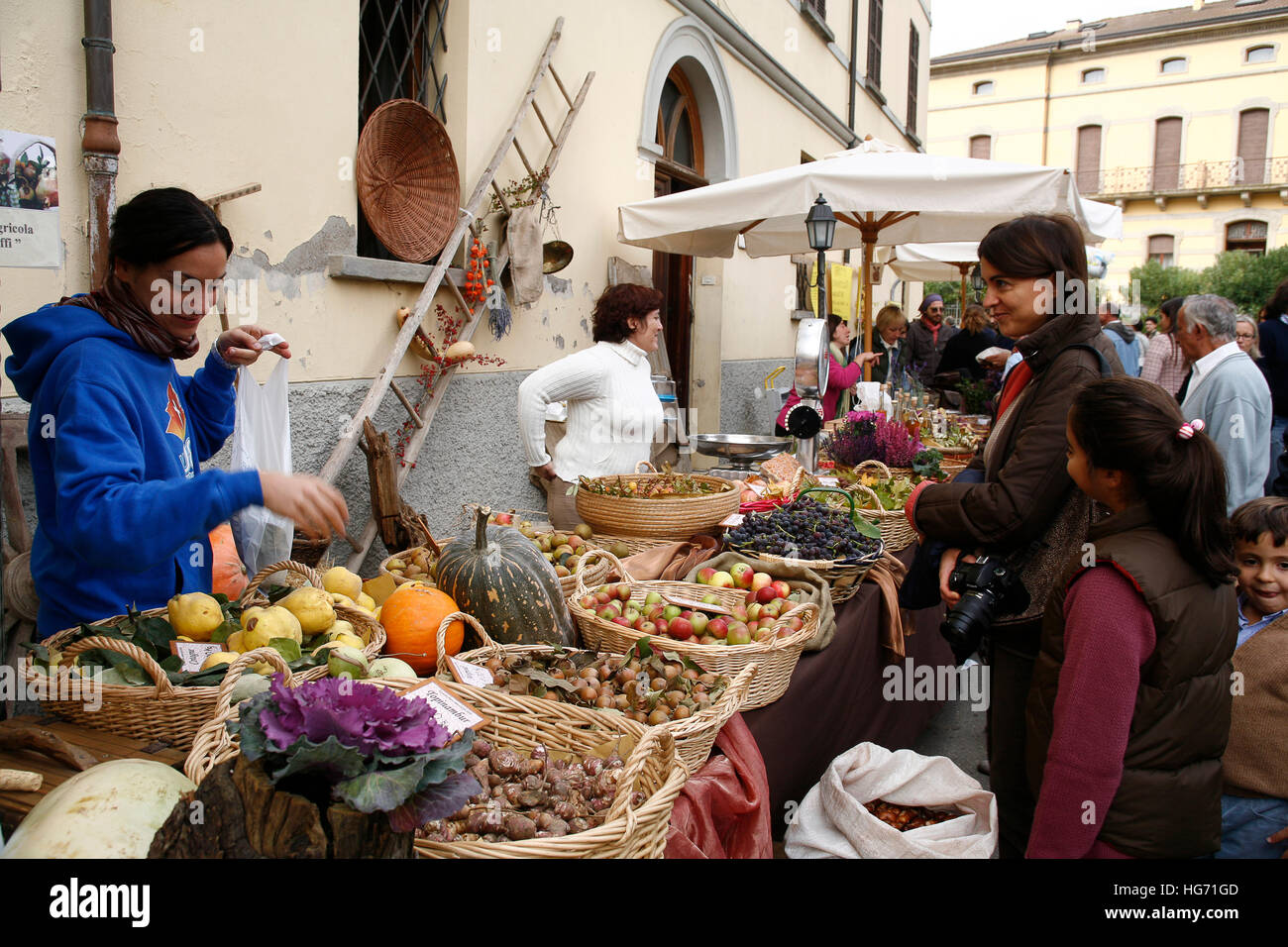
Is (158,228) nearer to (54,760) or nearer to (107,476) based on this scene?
(107,476)

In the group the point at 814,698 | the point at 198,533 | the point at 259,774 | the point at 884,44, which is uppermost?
the point at 884,44

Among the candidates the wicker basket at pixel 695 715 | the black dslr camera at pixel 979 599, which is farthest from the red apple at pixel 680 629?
the black dslr camera at pixel 979 599

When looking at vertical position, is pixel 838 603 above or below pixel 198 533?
below

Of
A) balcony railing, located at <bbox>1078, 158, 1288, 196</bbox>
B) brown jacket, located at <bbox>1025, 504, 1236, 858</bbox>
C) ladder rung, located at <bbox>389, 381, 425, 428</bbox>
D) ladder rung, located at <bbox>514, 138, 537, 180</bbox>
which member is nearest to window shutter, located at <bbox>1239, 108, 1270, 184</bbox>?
balcony railing, located at <bbox>1078, 158, 1288, 196</bbox>

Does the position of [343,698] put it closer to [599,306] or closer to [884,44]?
[599,306]

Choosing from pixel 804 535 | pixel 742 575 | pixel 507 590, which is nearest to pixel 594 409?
pixel 804 535

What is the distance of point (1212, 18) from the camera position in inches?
1228

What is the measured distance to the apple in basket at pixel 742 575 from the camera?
9.64 ft

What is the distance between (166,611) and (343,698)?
115cm

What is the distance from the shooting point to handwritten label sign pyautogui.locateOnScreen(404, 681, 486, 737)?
1.76 metres

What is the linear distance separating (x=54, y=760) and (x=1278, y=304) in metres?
7.48

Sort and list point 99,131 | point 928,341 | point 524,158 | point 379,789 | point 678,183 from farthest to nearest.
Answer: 1. point 928,341
2. point 678,183
3. point 524,158
4. point 99,131
5. point 379,789

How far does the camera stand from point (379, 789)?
1.11 m
